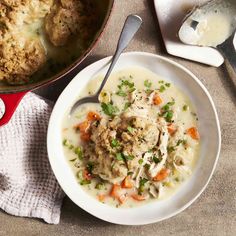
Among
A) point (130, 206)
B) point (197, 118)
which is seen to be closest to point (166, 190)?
point (130, 206)

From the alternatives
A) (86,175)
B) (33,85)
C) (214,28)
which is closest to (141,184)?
(86,175)

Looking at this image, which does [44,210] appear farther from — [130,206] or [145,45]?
[145,45]

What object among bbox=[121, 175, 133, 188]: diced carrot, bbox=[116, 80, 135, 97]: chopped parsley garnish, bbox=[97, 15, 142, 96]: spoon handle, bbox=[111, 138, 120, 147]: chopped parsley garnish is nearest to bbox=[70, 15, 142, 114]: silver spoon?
bbox=[97, 15, 142, 96]: spoon handle

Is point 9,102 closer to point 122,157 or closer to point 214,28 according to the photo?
point 122,157

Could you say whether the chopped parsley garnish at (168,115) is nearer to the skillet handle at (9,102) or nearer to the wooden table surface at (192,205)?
the wooden table surface at (192,205)

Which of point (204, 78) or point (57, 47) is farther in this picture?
point (204, 78)

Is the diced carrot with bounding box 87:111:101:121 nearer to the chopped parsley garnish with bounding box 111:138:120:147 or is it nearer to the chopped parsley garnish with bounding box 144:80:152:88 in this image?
the chopped parsley garnish with bounding box 111:138:120:147
